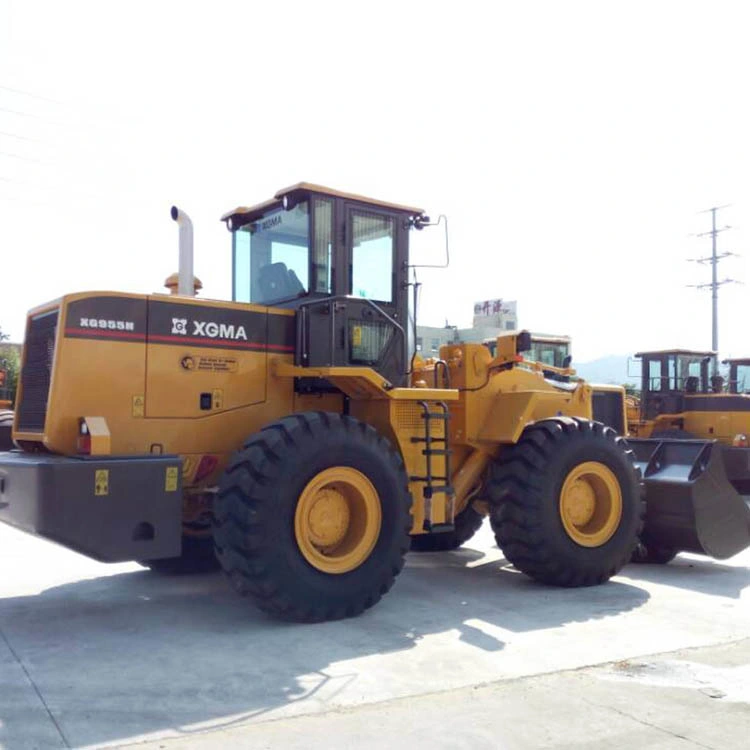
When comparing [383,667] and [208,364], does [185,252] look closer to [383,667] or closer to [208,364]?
[208,364]

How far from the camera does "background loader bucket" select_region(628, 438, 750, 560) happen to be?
8336 mm

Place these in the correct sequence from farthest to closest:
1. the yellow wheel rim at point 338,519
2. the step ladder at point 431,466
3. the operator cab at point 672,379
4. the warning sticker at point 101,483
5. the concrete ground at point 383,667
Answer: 1. the operator cab at point 672,379
2. the step ladder at point 431,466
3. the yellow wheel rim at point 338,519
4. the warning sticker at point 101,483
5. the concrete ground at point 383,667

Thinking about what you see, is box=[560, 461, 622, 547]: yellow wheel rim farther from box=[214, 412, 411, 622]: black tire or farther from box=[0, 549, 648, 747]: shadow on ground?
box=[214, 412, 411, 622]: black tire

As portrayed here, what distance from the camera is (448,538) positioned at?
9.37m

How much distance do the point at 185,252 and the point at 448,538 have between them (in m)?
4.35

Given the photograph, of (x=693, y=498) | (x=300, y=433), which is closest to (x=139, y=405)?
(x=300, y=433)

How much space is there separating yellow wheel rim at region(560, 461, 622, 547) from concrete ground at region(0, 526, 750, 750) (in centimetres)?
53

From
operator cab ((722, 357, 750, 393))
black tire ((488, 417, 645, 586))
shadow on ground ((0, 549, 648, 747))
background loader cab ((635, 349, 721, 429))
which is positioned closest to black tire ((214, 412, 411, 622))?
shadow on ground ((0, 549, 648, 747))

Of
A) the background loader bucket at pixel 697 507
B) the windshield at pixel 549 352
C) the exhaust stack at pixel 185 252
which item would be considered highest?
the exhaust stack at pixel 185 252

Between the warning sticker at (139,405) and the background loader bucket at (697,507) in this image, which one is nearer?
the warning sticker at (139,405)

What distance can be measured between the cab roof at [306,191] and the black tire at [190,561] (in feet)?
9.48

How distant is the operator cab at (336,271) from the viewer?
6.88m

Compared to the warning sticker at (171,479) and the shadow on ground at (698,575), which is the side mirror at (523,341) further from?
the warning sticker at (171,479)

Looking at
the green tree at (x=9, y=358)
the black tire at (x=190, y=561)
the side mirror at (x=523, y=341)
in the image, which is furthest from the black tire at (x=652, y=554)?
the green tree at (x=9, y=358)
